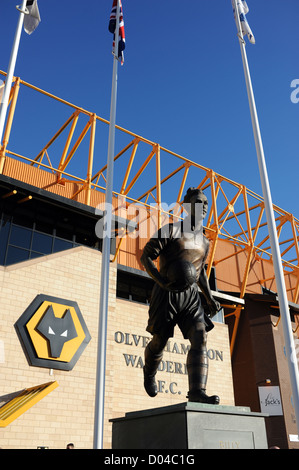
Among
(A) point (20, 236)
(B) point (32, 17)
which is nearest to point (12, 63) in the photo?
(B) point (32, 17)

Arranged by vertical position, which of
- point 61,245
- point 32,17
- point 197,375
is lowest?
point 197,375

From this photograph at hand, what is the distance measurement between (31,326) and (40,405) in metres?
2.10

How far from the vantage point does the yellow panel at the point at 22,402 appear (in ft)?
30.3

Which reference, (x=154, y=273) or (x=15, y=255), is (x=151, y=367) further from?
(x=15, y=255)

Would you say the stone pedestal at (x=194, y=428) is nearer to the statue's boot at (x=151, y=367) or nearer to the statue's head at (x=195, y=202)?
the statue's boot at (x=151, y=367)

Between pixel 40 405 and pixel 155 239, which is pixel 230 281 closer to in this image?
pixel 40 405

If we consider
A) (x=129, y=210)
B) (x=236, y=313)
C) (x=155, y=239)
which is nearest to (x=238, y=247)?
(x=236, y=313)

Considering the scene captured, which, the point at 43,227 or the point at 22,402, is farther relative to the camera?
the point at 43,227

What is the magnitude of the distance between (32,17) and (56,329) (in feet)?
27.4

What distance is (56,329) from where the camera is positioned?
39.9 ft

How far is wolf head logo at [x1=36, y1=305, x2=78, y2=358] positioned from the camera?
1186cm

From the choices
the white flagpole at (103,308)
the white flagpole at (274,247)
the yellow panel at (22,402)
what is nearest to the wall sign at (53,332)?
the yellow panel at (22,402)

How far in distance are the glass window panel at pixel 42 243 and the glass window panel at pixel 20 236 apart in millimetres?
199

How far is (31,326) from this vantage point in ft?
38.2
